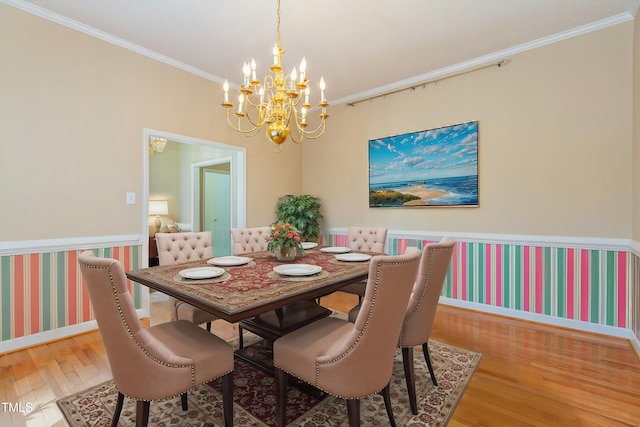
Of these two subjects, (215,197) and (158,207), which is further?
(215,197)

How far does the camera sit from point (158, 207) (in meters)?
5.88

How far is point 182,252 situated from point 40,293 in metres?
1.29

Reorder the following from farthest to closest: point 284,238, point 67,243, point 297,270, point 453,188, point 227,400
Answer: point 453,188, point 67,243, point 284,238, point 297,270, point 227,400

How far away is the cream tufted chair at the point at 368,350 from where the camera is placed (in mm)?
1293

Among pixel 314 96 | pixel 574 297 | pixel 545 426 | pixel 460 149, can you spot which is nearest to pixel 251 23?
pixel 314 96

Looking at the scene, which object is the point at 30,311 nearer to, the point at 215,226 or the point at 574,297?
the point at 215,226

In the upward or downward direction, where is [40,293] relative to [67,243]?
downward

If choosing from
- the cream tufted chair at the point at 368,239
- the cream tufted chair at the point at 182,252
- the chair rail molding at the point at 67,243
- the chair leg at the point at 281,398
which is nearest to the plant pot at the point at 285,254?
the cream tufted chair at the point at 182,252

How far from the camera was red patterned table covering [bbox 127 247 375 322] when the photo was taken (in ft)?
4.45

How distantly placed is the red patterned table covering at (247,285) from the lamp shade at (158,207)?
4233mm

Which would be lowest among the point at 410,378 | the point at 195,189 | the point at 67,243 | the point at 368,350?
the point at 410,378

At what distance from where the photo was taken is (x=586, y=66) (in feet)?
9.30

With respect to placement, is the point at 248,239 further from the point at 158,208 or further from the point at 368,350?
the point at 158,208

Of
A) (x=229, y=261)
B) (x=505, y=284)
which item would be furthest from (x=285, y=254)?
(x=505, y=284)
